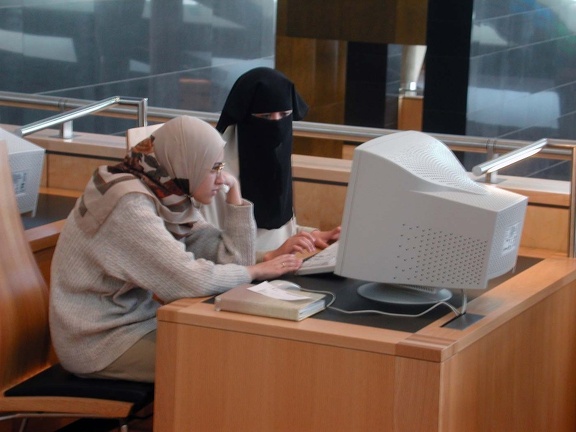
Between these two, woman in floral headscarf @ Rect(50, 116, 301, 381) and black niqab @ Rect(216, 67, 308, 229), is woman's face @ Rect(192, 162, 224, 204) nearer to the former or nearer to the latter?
woman in floral headscarf @ Rect(50, 116, 301, 381)

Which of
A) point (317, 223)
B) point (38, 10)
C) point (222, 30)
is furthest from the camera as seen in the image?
point (222, 30)

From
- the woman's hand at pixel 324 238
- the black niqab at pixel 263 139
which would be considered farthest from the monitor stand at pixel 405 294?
the black niqab at pixel 263 139

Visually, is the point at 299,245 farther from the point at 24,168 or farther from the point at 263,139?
the point at 24,168

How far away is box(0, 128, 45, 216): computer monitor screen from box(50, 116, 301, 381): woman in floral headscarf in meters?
0.67

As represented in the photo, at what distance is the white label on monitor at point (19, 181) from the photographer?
3.29 m

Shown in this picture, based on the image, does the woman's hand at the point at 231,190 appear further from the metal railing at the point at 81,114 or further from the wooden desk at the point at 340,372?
the metal railing at the point at 81,114

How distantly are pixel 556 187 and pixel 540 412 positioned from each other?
35.5 inches

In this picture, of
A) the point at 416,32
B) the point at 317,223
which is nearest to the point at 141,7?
the point at 416,32

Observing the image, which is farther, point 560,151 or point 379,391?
point 560,151

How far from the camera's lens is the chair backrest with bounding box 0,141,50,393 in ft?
9.18

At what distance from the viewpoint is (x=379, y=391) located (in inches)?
91.1

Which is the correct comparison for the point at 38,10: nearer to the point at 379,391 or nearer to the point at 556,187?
the point at 556,187

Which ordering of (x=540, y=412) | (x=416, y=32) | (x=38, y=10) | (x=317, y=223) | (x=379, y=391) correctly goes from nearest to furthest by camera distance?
1. (x=379, y=391)
2. (x=540, y=412)
3. (x=317, y=223)
4. (x=38, y=10)
5. (x=416, y=32)

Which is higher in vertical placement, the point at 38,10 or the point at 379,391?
the point at 38,10
